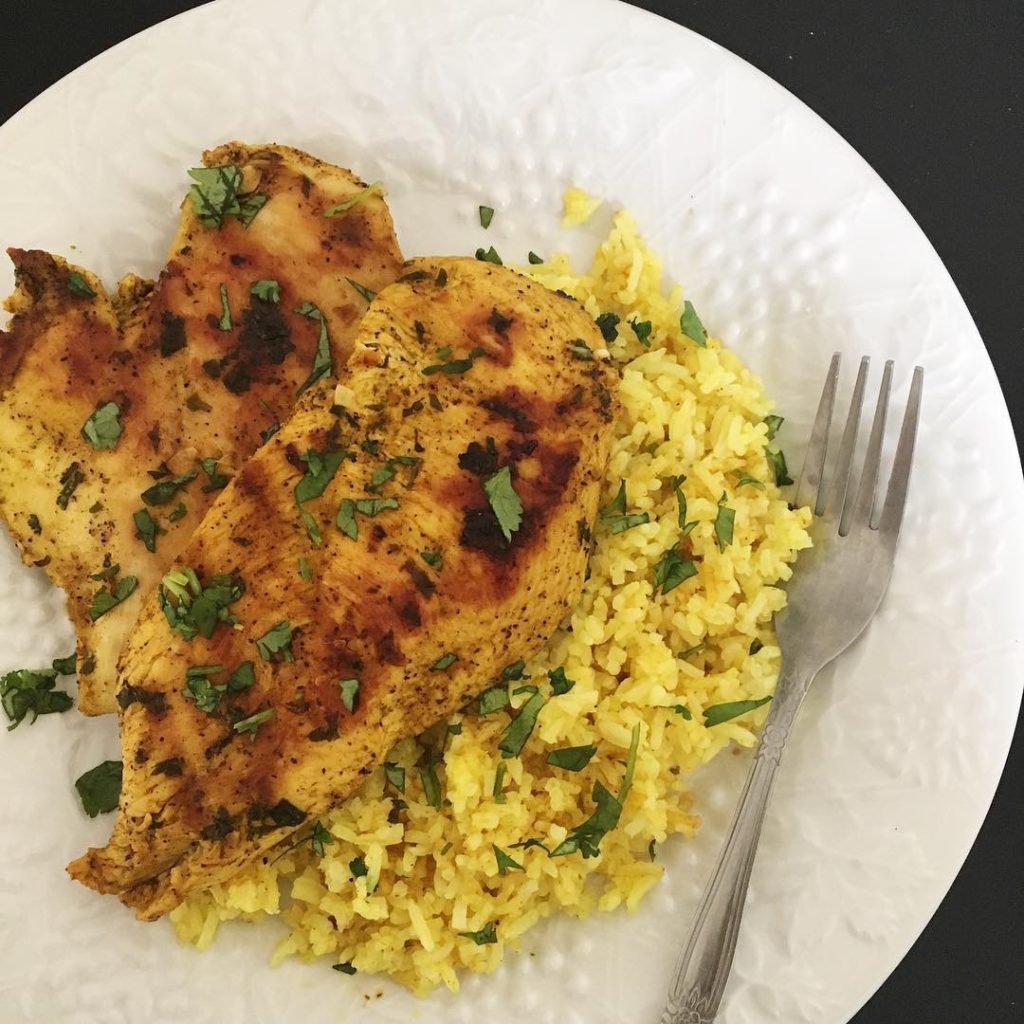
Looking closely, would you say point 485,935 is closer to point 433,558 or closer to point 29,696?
point 433,558

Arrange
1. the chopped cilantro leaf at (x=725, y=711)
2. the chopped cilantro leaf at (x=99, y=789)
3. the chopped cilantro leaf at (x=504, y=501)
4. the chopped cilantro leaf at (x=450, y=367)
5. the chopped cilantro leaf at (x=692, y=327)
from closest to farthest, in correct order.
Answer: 1. the chopped cilantro leaf at (x=504, y=501)
2. the chopped cilantro leaf at (x=450, y=367)
3. the chopped cilantro leaf at (x=725, y=711)
4. the chopped cilantro leaf at (x=99, y=789)
5. the chopped cilantro leaf at (x=692, y=327)

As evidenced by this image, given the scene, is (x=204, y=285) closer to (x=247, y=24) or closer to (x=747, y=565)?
(x=247, y=24)

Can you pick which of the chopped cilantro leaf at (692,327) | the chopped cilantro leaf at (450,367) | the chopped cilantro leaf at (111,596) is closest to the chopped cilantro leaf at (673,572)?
the chopped cilantro leaf at (692,327)

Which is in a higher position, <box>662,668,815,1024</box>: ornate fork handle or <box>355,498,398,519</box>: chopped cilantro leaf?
<box>355,498,398,519</box>: chopped cilantro leaf

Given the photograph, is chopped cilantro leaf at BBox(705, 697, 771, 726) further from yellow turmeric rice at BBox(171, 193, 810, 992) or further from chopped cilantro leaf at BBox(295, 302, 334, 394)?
chopped cilantro leaf at BBox(295, 302, 334, 394)

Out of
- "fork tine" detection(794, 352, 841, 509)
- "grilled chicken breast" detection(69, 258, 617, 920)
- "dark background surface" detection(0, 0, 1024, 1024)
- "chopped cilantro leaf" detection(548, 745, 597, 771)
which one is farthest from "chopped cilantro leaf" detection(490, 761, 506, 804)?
"dark background surface" detection(0, 0, 1024, 1024)

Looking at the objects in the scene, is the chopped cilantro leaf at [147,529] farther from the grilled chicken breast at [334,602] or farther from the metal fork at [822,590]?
the metal fork at [822,590]
